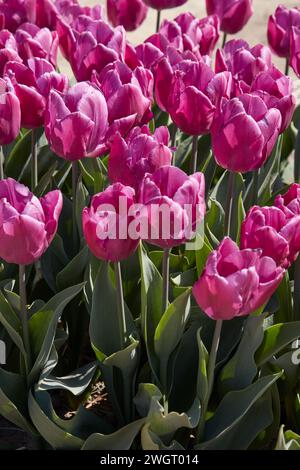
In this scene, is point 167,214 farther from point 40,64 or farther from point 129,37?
point 129,37

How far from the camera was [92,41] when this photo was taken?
209cm

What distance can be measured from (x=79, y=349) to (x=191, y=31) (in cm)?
90

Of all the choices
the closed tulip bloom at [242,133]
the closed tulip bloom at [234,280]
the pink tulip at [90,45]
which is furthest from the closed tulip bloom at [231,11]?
the closed tulip bloom at [234,280]

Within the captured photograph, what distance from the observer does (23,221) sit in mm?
1454

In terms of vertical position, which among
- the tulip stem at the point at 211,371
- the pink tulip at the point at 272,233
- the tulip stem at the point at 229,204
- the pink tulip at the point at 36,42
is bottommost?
the tulip stem at the point at 211,371

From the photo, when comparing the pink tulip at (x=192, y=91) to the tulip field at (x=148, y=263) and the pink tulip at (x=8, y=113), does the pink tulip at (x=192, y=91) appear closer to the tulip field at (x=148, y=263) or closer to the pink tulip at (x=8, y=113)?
the tulip field at (x=148, y=263)

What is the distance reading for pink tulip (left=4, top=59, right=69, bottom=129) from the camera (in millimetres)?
1839

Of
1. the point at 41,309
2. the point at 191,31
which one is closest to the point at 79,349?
the point at 41,309

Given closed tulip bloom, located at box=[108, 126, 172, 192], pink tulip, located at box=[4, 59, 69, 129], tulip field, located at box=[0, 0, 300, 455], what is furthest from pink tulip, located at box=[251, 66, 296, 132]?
pink tulip, located at box=[4, 59, 69, 129]

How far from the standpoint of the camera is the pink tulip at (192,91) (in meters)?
1.79

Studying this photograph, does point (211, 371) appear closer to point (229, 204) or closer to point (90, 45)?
point (229, 204)

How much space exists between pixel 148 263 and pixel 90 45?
0.63m

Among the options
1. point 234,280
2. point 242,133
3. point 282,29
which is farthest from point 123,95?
point 282,29

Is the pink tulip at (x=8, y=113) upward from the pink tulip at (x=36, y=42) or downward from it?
upward
